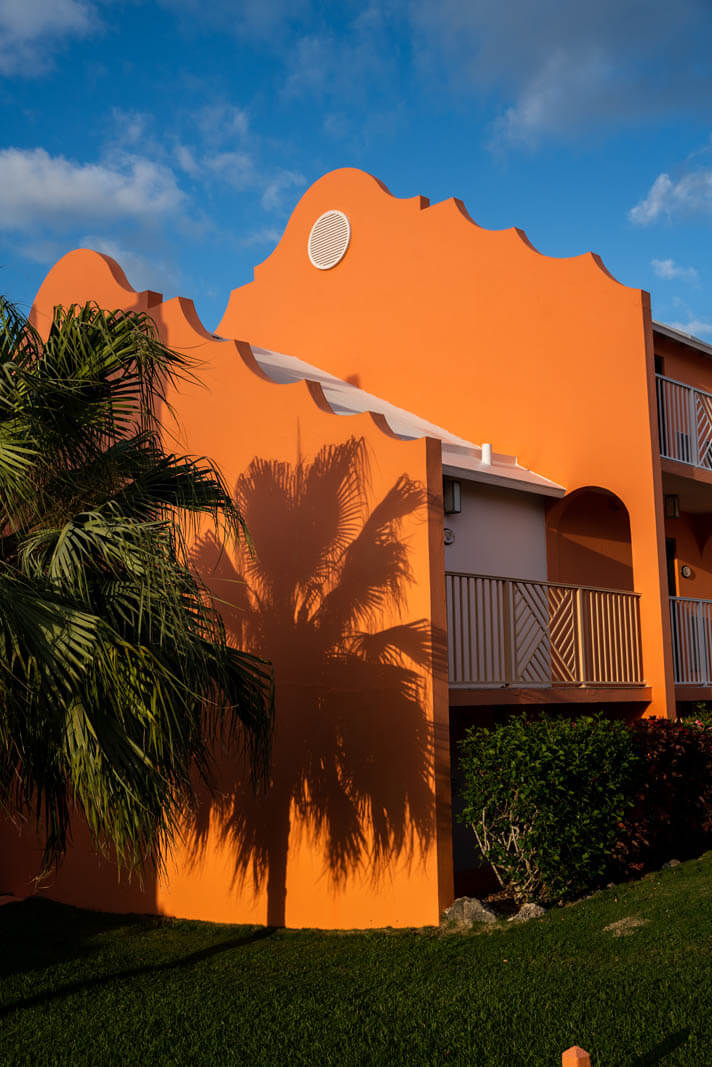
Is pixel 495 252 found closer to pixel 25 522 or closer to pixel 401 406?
pixel 401 406

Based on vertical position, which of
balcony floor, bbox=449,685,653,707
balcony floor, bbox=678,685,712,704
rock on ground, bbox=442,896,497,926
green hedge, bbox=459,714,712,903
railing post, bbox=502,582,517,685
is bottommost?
rock on ground, bbox=442,896,497,926

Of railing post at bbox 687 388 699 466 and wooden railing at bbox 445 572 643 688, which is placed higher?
railing post at bbox 687 388 699 466

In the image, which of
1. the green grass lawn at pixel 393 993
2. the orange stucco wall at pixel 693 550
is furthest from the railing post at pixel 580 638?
the orange stucco wall at pixel 693 550

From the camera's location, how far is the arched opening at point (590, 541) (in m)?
14.1

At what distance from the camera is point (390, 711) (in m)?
10.4

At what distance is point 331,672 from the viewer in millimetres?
10945

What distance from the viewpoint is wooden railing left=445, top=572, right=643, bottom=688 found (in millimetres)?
10945

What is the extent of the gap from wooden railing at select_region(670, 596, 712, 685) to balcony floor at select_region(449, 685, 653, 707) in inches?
44.1

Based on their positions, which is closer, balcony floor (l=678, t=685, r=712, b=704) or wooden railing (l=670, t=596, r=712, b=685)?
balcony floor (l=678, t=685, r=712, b=704)

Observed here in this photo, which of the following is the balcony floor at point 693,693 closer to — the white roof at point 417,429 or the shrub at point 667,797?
the shrub at point 667,797

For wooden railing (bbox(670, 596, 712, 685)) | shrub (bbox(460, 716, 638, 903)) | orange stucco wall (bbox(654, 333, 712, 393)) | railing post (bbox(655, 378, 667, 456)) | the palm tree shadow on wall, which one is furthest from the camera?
orange stucco wall (bbox(654, 333, 712, 393))

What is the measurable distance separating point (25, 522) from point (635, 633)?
762cm

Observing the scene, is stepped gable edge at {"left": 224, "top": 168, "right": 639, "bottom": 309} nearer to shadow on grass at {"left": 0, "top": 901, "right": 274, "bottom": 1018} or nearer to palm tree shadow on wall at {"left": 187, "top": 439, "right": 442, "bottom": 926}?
palm tree shadow on wall at {"left": 187, "top": 439, "right": 442, "bottom": 926}

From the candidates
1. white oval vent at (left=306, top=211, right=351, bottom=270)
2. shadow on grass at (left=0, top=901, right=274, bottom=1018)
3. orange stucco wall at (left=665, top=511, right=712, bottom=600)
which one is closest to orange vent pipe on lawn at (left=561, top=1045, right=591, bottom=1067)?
shadow on grass at (left=0, top=901, right=274, bottom=1018)
